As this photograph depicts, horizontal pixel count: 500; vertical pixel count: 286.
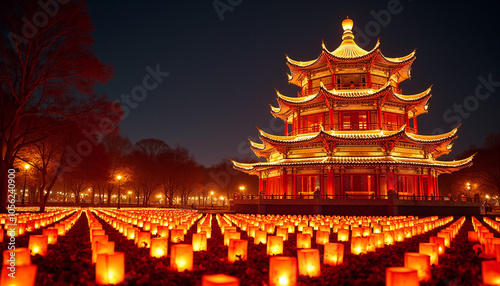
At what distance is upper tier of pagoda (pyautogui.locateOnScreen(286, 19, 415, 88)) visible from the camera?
97.9ft

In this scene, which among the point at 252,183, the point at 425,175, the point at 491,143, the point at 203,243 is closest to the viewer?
the point at 203,243

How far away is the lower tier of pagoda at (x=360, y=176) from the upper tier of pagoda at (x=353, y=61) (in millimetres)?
Result: 8680

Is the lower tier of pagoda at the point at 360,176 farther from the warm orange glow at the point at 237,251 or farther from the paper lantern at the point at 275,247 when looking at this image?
the warm orange glow at the point at 237,251

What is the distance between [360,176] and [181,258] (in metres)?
25.0

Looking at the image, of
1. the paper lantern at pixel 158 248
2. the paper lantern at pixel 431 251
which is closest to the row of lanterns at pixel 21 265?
the paper lantern at pixel 158 248

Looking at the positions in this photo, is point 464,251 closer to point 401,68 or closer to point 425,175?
point 425,175

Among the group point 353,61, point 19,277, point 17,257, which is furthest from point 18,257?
point 353,61

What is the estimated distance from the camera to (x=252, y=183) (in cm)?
6825

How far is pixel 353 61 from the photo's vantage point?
2998cm

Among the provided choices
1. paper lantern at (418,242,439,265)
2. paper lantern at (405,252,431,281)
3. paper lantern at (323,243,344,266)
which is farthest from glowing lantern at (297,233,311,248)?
paper lantern at (405,252,431,281)

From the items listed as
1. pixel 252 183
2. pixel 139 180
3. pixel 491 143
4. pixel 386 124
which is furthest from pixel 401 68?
pixel 252 183

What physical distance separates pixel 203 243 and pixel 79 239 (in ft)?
12.4

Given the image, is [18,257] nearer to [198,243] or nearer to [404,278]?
[198,243]

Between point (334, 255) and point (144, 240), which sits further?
point (144, 240)
